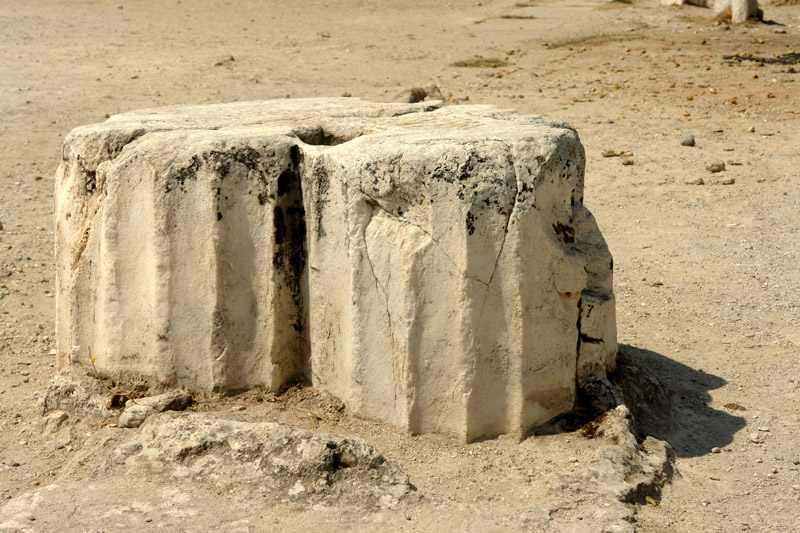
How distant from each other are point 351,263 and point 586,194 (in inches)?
169

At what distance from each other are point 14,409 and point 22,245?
2.50 m

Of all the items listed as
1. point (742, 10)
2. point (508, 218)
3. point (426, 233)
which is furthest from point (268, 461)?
point (742, 10)

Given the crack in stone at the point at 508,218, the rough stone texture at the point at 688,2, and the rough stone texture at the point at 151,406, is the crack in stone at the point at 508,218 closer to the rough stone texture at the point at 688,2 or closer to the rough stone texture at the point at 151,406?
the rough stone texture at the point at 151,406

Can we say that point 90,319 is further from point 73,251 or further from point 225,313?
point 225,313

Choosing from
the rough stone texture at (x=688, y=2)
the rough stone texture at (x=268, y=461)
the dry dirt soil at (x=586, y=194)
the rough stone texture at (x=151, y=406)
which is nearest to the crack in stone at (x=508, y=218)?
the dry dirt soil at (x=586, y=194)

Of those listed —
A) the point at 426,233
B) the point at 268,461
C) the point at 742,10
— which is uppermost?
the point at 742,10

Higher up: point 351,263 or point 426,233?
point 426,233

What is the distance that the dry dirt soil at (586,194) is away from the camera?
3688mm

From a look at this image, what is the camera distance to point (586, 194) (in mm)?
7863

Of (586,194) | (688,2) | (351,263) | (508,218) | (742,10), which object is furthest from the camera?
(688,2)

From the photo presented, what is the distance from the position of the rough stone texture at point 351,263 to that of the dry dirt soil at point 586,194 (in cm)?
22

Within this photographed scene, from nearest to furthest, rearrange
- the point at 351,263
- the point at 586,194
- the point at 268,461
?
the point at 268,461 < the point at 351,263 < the point at 586,194

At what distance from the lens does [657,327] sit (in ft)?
18.7

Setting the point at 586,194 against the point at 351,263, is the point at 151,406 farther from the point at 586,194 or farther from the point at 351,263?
the point at 586,194
